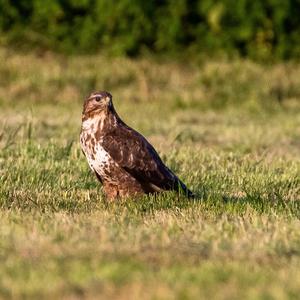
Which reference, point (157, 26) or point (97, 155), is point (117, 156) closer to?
point (97, 155)

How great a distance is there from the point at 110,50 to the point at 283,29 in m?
3.41

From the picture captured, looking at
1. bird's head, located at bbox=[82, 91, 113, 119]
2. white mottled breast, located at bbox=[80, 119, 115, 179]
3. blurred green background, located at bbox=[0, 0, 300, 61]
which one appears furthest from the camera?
blurred green background, located at bbox=[0, 0, 300, 61]

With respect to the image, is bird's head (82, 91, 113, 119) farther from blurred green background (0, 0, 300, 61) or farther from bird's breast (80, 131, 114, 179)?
blurred green background (0, 0, 300, 61)

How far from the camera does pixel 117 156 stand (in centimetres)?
847

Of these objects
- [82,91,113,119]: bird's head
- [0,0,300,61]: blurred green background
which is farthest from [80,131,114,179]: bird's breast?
[0,0,300,61]: blurred green background

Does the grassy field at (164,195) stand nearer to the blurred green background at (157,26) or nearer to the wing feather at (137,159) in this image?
the wing feather at (137,159)

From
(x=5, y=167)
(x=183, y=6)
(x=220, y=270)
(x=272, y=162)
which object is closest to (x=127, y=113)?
(x=183, y=6)

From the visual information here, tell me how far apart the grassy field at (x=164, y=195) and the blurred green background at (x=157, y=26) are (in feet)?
1.38

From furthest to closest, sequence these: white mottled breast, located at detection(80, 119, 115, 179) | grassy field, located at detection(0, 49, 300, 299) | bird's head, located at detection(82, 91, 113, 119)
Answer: bird's head, located at detection(82, 91, 113, 119) → white mottled breast, located at detection(80, 119, 115, 179) → grassy field, located at detection(0, 49, 300, 299)

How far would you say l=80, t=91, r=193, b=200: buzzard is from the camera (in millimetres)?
8477

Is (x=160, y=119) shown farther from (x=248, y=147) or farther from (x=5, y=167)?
(x=5, y=167)

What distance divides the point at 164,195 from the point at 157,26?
39.3ft

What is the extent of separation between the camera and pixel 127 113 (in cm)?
1739

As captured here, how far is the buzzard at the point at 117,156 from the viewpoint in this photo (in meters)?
8.48
